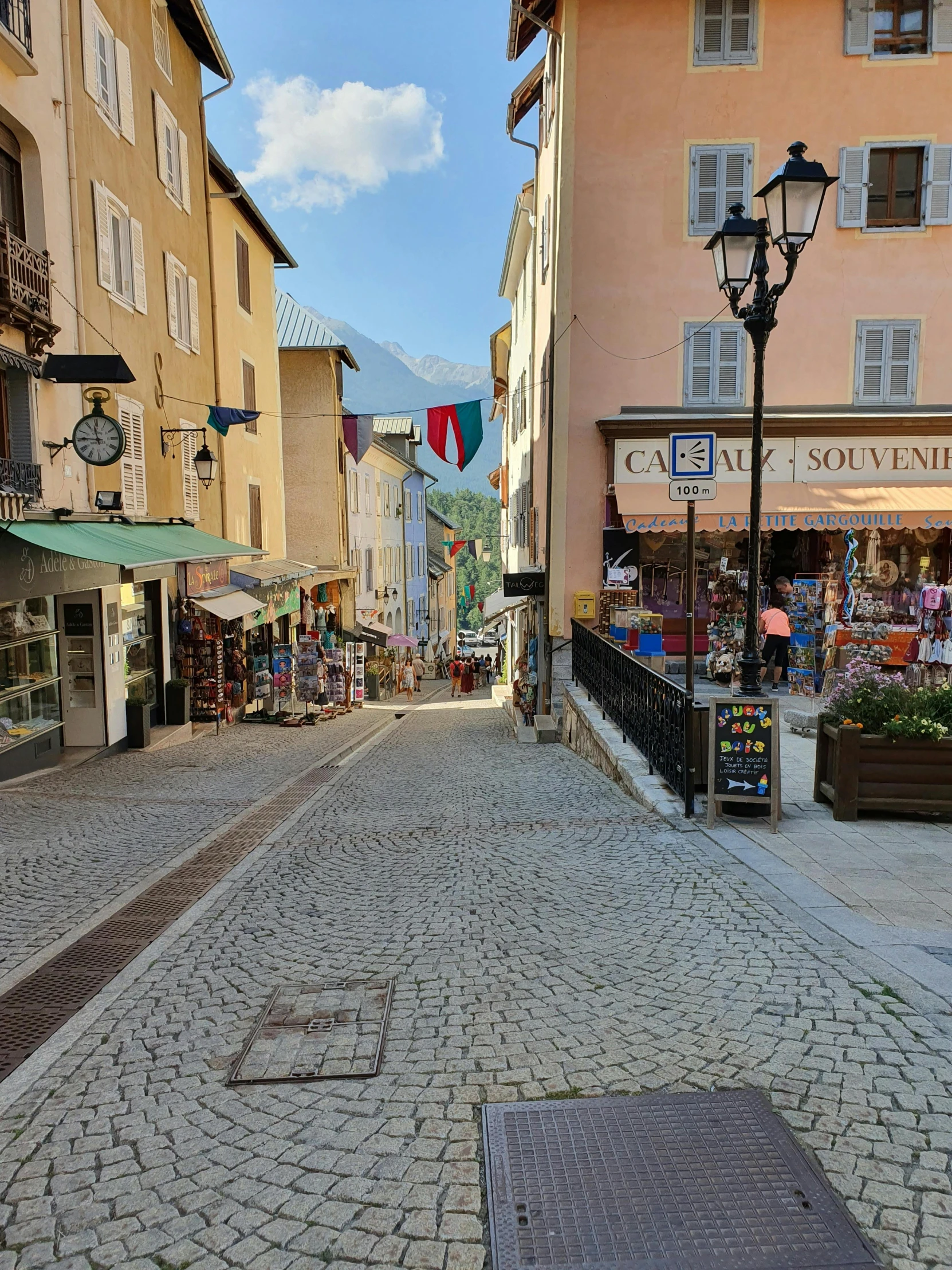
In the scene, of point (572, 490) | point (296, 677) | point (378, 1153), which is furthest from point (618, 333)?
point (378, 1153)

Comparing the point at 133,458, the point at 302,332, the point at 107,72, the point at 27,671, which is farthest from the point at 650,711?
the point at 302,332

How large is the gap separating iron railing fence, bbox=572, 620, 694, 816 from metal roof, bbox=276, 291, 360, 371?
1955 centimetres

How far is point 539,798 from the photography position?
940 centimetres

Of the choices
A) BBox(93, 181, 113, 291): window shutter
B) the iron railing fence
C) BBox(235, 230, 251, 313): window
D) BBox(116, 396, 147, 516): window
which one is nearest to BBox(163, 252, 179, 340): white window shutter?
BBox(116, 396, 147, 516): window

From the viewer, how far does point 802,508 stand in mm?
15617

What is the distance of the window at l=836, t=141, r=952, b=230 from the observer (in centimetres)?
1611

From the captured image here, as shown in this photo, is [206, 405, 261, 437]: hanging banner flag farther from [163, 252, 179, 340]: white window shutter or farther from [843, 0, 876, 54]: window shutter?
[843, 0, 876, 54]: window shutter

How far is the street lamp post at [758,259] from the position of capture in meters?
6.70

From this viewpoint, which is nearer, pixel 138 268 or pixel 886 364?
pixel 138 268

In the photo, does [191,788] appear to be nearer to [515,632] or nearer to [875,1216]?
[875,1216]

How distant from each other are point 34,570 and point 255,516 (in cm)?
1252

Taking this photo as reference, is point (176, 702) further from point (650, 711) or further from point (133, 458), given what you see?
point (650, 711)

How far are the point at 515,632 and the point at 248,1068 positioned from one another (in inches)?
1018

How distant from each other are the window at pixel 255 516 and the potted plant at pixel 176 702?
6.55 meters
